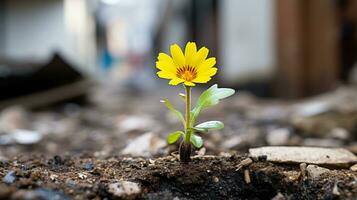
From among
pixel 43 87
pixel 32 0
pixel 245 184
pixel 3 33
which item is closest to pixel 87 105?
pixel 43 87

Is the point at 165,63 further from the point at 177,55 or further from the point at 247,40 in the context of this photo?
the point at 247,40

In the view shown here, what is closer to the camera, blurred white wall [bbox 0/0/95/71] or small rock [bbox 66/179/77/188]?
small rock [bbox 66/179/77/188]

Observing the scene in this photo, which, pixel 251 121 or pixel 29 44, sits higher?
pixel 29 44

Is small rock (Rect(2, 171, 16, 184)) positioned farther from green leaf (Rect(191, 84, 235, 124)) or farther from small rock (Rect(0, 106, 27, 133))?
small rock (Rect(0, 106, 27, 133))

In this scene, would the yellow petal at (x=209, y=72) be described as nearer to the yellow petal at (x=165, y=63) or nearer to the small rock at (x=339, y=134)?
the yellow petal at (x=165, y=63)

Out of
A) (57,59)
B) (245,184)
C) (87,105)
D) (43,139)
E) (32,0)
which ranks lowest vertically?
(245,184)

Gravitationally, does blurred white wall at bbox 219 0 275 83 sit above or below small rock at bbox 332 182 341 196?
above

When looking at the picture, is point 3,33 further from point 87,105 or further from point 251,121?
point 251,121

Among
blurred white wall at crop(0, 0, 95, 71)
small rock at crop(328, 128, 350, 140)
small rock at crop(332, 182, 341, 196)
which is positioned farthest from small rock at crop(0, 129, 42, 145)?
blurred white wall at crop(0, 0, 95, 71)
